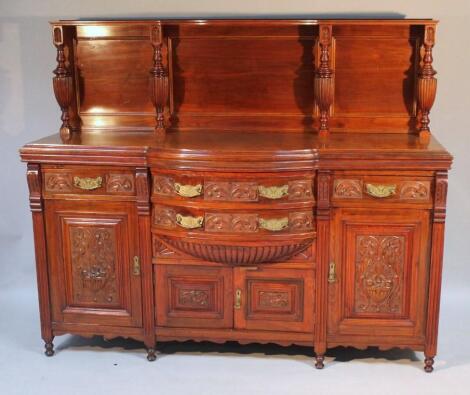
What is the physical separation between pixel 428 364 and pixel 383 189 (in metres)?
0.84

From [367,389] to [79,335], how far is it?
140 centimetres

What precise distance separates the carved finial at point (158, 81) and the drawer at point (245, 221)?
58 cm

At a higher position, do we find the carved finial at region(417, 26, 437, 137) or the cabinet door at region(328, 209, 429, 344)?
the carved finial at region(417, 26, 437, 137)

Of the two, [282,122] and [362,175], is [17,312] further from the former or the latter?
[362,175]

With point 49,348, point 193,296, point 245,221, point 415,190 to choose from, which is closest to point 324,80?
point 415,190

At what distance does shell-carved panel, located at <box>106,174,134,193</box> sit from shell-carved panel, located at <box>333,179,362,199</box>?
902 millimetres

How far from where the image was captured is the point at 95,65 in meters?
3.53

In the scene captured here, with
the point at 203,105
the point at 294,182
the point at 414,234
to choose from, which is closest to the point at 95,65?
the point at 203,105

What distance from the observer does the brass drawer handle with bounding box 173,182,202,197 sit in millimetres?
2959

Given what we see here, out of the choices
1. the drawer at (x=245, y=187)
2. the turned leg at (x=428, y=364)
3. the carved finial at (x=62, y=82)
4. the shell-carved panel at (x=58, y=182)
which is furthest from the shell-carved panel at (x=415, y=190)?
the carved finial at (x=62, y=82)

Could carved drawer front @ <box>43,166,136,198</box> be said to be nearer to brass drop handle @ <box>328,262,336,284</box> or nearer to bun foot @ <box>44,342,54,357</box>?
bun foot @ <box>44,342,54,357</box>

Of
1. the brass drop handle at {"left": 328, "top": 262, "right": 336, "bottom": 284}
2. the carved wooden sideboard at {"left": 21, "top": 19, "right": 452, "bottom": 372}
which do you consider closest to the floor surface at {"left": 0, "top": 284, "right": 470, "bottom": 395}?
the carved wooden sideboard at {"left": 21, "top": 19, "right": 452, "bottom": 372}

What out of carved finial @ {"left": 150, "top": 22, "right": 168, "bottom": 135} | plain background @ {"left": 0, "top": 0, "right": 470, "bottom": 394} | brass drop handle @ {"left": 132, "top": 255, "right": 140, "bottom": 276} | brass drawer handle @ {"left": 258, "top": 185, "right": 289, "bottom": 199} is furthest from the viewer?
carved finial @ {"left": 150, "top": 22, "right": 168, "bottom": 135}

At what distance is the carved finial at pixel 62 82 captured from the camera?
10.9 feet
